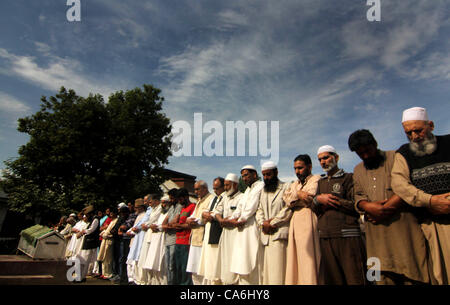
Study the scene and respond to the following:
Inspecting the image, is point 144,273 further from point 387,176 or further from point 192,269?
point 387,176

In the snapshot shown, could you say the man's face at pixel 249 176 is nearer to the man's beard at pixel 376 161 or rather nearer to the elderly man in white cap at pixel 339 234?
the elderly man in white cap at pixel 339 234

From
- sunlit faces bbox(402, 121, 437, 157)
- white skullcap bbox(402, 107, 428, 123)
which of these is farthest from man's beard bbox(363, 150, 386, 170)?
white skullcap bbox(402, 107, 428, 123)

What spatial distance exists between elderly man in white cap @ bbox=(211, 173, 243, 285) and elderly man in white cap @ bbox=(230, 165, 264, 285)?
17 cm

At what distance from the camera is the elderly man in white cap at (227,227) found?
4667 mm

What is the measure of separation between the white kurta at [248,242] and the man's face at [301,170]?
2.88 ft

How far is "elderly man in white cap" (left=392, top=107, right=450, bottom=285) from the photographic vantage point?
250 centimetres

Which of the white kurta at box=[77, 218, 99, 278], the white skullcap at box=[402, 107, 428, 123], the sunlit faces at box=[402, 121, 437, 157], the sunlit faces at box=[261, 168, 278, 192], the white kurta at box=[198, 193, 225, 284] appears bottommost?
the white kurta at box=[77, 218, 99, 278]

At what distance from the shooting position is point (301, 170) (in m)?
4.05

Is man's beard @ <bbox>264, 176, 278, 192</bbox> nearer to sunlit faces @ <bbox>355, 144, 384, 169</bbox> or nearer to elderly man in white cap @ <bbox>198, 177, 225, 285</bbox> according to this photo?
elderly man in white cap @ <bbox>198, 177, 225, 285</bbox>

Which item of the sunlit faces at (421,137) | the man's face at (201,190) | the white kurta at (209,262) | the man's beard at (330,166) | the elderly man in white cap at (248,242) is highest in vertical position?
the sunlit faces at (421,137)

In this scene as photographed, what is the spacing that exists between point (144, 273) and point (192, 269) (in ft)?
8.54

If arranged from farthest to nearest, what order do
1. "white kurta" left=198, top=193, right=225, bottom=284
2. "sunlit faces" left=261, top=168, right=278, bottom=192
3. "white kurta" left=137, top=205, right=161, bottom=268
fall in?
"white kurta" left=137, top=205, right=161, bottom=268
"white kurta" left=198, top=193, right=225, bottom=284
"sunlit faces" left=261, top=168, right=278, bottom=192

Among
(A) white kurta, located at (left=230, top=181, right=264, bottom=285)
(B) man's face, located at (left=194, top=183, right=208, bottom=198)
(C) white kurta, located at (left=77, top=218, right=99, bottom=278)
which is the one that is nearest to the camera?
(A) white kurta, located at (left=230, top=181, right=264, bottom=285)

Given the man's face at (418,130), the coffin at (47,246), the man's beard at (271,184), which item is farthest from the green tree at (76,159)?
the man's face at (418,130)
